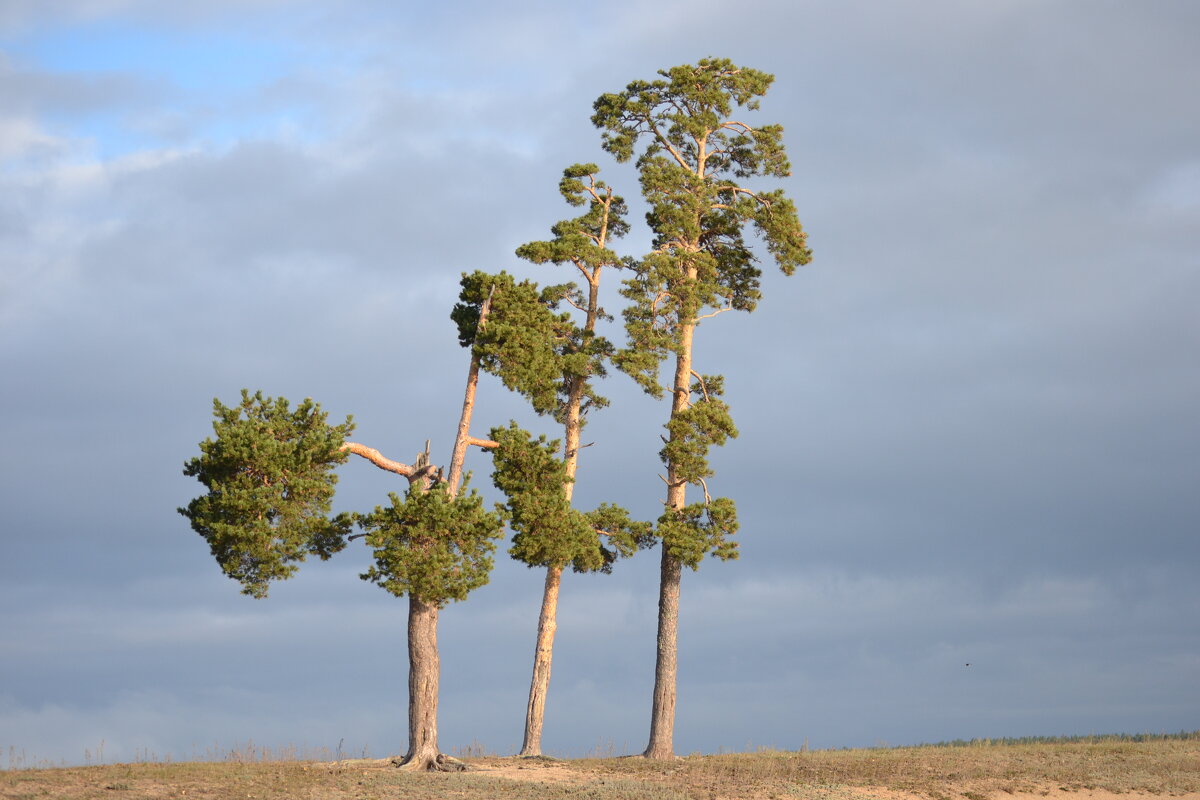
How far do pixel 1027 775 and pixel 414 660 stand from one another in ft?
54.8

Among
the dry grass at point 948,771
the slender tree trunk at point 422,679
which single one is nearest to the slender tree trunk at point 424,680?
the slender tree trunk at point 422,679

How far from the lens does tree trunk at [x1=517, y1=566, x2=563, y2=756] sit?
36250mm

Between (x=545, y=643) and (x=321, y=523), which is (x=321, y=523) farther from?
(x=545, y=643)

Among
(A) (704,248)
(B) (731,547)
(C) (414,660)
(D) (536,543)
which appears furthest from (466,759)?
(A) (704,248)

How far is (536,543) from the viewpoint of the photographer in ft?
114

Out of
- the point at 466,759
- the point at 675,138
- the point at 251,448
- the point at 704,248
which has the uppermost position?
the point at 675,138

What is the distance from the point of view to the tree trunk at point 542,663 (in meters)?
36.2

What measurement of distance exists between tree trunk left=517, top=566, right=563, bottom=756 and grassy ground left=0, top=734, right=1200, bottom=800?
4.95 ft

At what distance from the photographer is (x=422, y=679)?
108ft

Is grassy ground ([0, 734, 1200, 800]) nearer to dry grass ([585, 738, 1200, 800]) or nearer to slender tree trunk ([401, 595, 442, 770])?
dry grass ([585, 738, 1200, 800])

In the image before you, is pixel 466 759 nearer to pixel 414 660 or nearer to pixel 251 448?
pixel 414 660

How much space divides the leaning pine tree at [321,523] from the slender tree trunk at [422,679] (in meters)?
0.03

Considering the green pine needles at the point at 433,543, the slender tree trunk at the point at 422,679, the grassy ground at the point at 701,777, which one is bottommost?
the grassy ground at the point at 701,777

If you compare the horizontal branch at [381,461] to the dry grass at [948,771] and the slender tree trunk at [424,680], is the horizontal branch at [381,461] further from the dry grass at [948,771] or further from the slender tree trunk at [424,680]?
the dry grass at [948,771]
